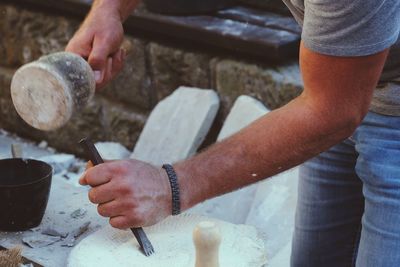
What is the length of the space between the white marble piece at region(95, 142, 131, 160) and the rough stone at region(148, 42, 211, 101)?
0.87ft

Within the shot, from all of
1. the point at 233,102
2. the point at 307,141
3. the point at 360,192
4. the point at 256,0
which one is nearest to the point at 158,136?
the point at 233,102

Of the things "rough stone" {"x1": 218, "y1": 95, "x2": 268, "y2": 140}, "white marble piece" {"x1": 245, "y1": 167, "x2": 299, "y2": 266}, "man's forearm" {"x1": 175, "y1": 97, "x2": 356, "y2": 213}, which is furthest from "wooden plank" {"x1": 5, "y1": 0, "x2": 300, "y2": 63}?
"man's forearm" {"x1": 175, "y1": 97, "x2": 356, "y2": 213}

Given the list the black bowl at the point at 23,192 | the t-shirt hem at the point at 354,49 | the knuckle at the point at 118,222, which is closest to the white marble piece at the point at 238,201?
the black bowl at the point at 23,192

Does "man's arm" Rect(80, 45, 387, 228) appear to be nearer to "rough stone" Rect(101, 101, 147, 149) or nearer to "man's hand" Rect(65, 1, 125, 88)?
"man's hand" Rect(65, 1, 125, 88)

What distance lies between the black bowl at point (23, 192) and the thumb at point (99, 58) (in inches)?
12.3

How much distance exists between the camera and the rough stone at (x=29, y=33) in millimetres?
3791

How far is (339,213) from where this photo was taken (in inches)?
85.0

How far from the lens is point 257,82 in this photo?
10.2ft

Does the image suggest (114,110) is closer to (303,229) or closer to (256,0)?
(256,0)

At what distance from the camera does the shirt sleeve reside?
4.89 feet

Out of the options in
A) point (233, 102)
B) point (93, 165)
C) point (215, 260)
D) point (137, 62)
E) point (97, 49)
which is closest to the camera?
point (215, 260)

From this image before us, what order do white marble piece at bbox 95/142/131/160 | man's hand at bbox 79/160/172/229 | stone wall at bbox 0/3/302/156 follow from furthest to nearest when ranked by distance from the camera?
white marble piece at bbox 95/142/131/160, stone wall at bbox 0/3/302/156, man's hand at bbox 79/160/172/229

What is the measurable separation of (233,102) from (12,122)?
4.65 feet

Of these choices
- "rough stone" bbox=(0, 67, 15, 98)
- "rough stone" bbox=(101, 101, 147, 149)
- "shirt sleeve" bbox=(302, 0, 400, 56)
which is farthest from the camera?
"rough stone" bbox=(0, 67, 15, 98)
